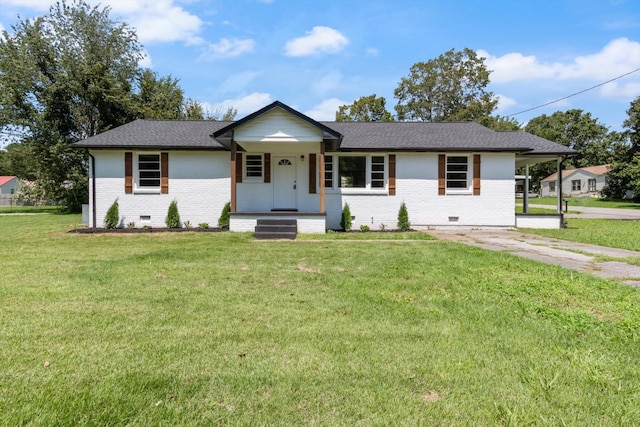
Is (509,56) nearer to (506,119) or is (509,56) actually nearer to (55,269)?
(506,119)

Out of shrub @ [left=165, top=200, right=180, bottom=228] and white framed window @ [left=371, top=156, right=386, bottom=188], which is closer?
shrub @ [left=165, top=200, right=180, bottom=228]

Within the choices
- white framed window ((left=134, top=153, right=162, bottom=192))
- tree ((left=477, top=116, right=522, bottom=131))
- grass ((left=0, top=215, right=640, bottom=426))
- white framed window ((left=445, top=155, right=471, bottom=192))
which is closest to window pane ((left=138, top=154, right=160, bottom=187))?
white framed window ((left=134, top=153, right=162, bottom=192))

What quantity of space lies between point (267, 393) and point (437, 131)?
47.0 ft

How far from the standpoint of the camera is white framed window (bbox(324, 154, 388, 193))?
42.9 feet

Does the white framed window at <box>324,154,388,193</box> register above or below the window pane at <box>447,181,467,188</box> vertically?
above

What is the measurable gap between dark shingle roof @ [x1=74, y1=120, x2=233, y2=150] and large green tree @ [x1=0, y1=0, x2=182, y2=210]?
33.3 feet

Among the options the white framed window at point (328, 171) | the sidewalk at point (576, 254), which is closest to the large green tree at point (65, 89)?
the white framed window at point (328, 171)

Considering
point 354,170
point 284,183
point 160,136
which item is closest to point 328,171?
point 354,170

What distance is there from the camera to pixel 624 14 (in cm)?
1527

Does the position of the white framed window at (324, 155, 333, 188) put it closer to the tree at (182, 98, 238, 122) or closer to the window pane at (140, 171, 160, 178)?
the window pane at (140, 171, 160, 178)

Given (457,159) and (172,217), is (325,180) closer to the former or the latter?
(457,159)

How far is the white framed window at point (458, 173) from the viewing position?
13195 mm

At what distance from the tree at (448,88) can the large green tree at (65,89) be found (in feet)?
92.5

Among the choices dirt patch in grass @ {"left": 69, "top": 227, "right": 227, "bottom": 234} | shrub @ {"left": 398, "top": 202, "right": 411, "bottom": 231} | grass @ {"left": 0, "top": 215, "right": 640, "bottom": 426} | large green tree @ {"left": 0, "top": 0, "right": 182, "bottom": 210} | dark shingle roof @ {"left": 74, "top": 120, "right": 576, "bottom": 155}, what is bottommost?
grass @ {"left": 0, "top": 215, "right": 640, "bottom": 426}
